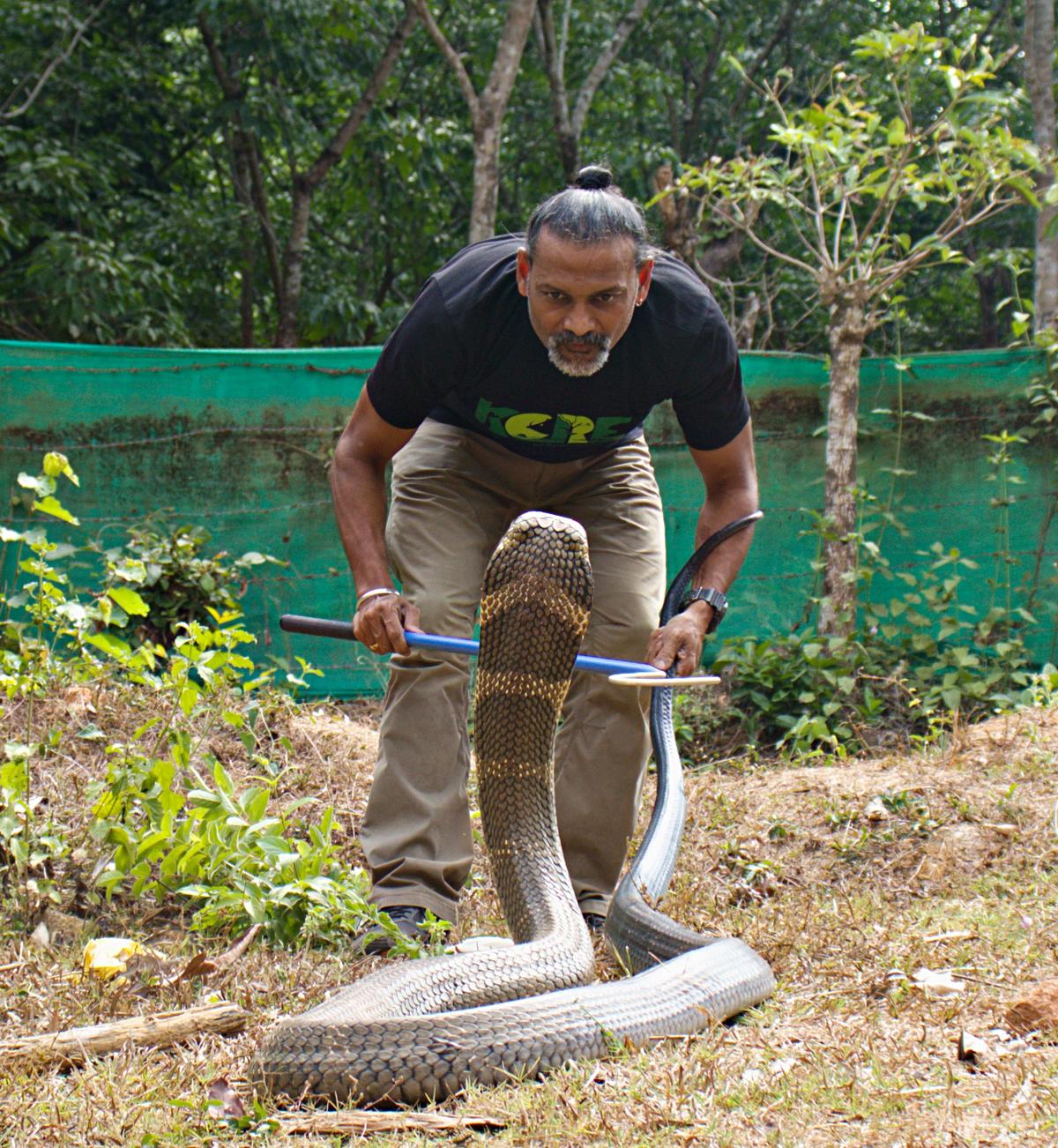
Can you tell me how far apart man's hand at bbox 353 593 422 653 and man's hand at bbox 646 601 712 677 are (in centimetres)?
62

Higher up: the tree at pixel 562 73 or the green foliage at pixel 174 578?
the tree at pixel 562 73

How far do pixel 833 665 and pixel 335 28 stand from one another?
27.7ft

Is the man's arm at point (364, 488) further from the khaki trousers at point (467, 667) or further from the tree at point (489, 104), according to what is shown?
the tree at point (489, 104)

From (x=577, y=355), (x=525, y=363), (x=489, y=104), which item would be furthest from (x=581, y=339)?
(x=489, y=104)

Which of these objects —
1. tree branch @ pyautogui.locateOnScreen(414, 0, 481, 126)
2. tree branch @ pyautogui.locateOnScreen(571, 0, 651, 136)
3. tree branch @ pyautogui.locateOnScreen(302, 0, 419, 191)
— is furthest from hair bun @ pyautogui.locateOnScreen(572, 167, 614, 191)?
tree branch @ pyautogui.locateOnScreen(571, 0, 651, 136)

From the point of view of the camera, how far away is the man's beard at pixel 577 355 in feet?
10.9

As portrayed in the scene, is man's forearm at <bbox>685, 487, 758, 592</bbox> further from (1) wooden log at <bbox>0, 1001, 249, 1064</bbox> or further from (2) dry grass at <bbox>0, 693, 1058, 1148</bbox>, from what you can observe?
(1) wooden log at <bbox>0, 1001, 249, 1064</bbox>

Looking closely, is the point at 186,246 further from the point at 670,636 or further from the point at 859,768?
the point at 670,636

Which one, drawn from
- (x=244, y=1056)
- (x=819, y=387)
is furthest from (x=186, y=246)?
(x=244, y=1056)

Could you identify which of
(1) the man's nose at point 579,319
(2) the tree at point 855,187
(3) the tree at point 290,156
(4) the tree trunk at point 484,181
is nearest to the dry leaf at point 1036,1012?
(1) the man's nose at point 579,319

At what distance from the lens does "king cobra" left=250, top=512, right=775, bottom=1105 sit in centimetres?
229

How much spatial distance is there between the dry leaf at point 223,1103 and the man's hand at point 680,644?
1505mm

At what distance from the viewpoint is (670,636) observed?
135 inches

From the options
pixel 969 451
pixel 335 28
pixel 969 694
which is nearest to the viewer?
pixel 969 694
